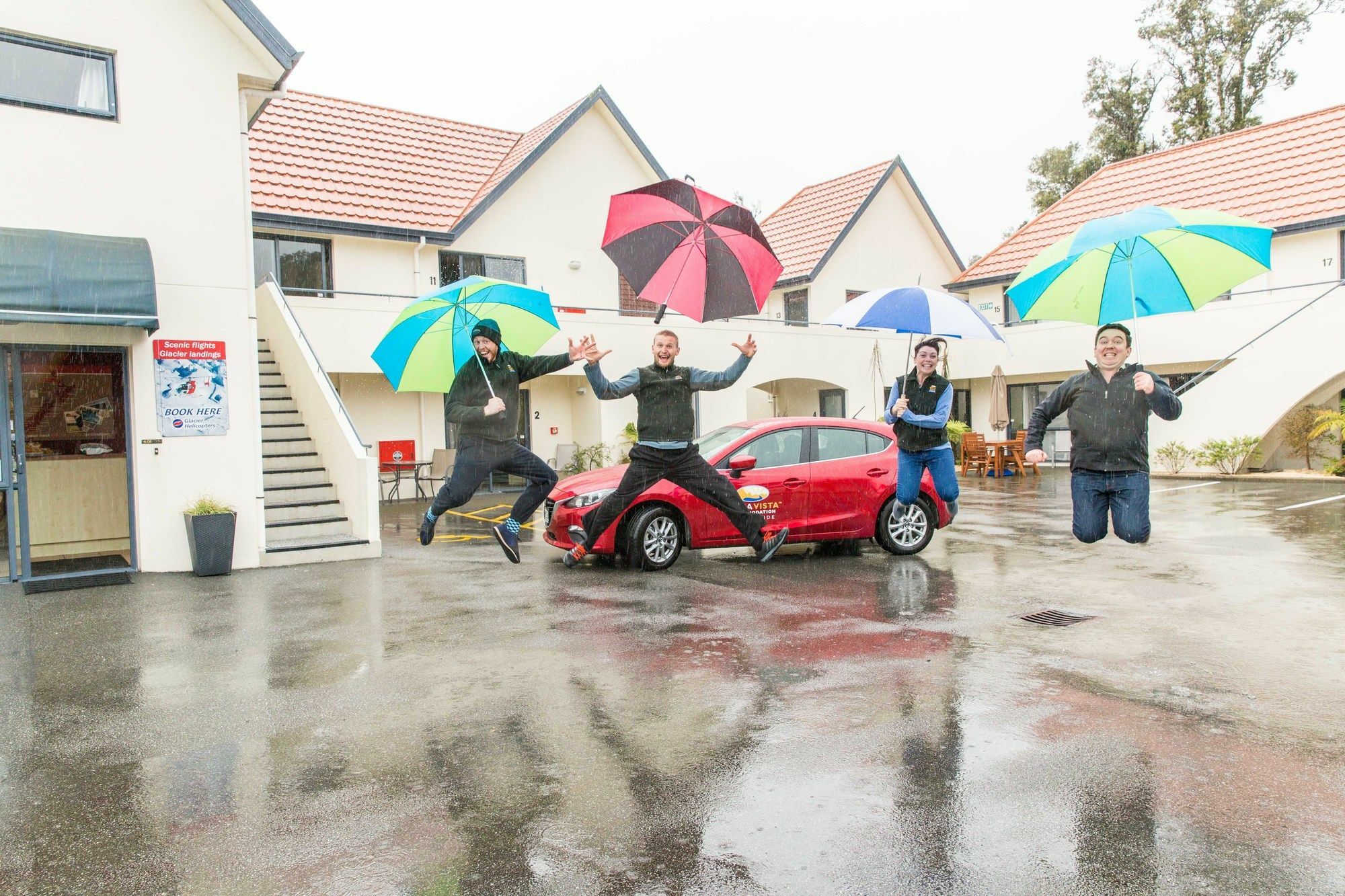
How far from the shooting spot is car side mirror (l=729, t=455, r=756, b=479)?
946cm

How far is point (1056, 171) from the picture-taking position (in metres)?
39.1

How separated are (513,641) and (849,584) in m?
3.38

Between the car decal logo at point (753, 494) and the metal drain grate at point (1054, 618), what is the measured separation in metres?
3.11

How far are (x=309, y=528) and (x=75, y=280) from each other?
3.76 meters

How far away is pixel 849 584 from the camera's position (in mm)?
8633

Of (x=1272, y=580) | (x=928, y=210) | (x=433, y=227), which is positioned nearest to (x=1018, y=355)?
(x=928, y=210)

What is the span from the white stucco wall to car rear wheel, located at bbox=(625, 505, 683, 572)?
437cm

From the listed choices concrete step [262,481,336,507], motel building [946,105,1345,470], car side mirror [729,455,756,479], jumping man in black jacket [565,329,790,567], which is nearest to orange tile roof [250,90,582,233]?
concrete step [262,481,336,507]

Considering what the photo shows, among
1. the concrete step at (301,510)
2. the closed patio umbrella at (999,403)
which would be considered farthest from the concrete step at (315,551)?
the closed patio umbrella at (999,403)

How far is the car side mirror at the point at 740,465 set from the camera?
946 centimetres

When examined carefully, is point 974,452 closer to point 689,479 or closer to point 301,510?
point 301,510

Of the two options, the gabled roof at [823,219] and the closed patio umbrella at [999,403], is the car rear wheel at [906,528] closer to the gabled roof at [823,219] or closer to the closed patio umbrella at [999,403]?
the closed patio umbrella at [999,403]

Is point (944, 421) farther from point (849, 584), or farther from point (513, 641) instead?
point (513, 641)

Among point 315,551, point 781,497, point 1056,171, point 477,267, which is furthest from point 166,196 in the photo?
point 1056,171
